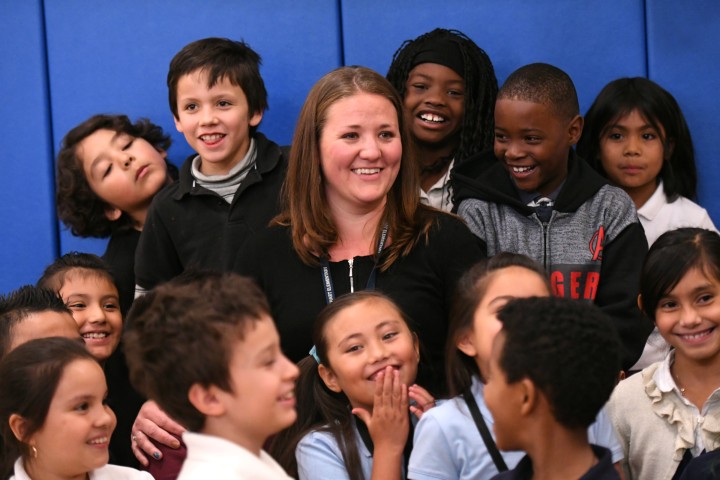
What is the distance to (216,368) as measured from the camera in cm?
199

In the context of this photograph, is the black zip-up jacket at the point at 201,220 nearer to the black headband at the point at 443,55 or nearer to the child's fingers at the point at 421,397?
the black headband at the point at 443,55

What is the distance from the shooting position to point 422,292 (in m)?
2.90

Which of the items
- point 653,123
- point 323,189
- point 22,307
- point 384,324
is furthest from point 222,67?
point 653,123

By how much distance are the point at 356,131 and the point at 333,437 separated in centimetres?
87

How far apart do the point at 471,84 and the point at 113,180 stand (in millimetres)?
1304

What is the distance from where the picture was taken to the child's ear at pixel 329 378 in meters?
2.71

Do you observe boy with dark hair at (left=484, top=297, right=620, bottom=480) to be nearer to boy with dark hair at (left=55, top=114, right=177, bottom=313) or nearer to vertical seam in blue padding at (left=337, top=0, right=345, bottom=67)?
boy with dark hair at (left=55, top=114, right=177, bottom=313)

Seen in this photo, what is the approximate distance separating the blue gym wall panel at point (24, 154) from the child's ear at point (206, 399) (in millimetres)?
2313

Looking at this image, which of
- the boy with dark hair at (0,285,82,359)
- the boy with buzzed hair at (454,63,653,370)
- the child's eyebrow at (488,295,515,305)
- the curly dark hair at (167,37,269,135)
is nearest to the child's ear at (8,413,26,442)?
the boy with dark hair at (0,285,82,359)

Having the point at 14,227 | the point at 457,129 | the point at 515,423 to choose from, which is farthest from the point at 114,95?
the point at 515,423

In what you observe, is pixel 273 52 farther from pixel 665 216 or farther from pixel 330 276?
pixel 665 216

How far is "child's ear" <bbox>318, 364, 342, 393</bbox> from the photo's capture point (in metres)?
2.71

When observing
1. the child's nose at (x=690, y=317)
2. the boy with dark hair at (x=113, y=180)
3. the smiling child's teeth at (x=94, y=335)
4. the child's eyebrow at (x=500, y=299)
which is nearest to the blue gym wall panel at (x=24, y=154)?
the boy with dark hair at (x=113, y=180)

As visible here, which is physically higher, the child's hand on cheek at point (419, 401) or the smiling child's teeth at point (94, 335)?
the smiling child's teeth at point (94, 335)
